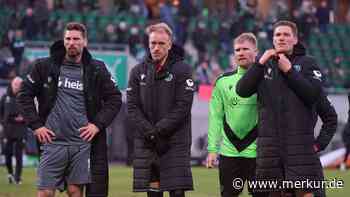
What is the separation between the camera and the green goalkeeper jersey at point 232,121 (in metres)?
11.1

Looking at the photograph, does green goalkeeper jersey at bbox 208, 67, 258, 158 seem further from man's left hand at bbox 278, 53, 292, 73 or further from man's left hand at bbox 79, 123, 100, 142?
man's left hand at bbox 278, 53, 292, 73

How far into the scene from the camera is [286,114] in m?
9.66

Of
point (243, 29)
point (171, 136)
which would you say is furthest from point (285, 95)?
point (243, 29)

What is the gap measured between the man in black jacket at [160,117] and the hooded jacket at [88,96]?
0.28 m

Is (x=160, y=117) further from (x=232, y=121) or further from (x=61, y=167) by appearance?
(x=61, y=167)

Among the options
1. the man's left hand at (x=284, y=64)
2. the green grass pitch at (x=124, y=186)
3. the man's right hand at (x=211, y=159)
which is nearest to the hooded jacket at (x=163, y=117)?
the man's right hand at (x=211, y=159)

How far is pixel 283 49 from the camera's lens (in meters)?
9.72

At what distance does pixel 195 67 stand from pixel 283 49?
887 inches

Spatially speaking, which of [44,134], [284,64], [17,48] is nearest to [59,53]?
[44,134]

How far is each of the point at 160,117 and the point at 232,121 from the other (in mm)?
906

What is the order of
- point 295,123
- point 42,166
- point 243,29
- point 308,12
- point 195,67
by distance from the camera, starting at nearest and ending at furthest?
point 295,123 < point 42,166 < point 195,67 < point 243,29 < point 308,12

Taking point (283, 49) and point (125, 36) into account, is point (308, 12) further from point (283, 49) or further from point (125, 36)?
point (283, 49)

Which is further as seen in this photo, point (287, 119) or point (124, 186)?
point (124, 186)

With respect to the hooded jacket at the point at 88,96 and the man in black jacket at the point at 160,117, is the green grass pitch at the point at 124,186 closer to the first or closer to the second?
the hooded jacket at the point at 88,96
